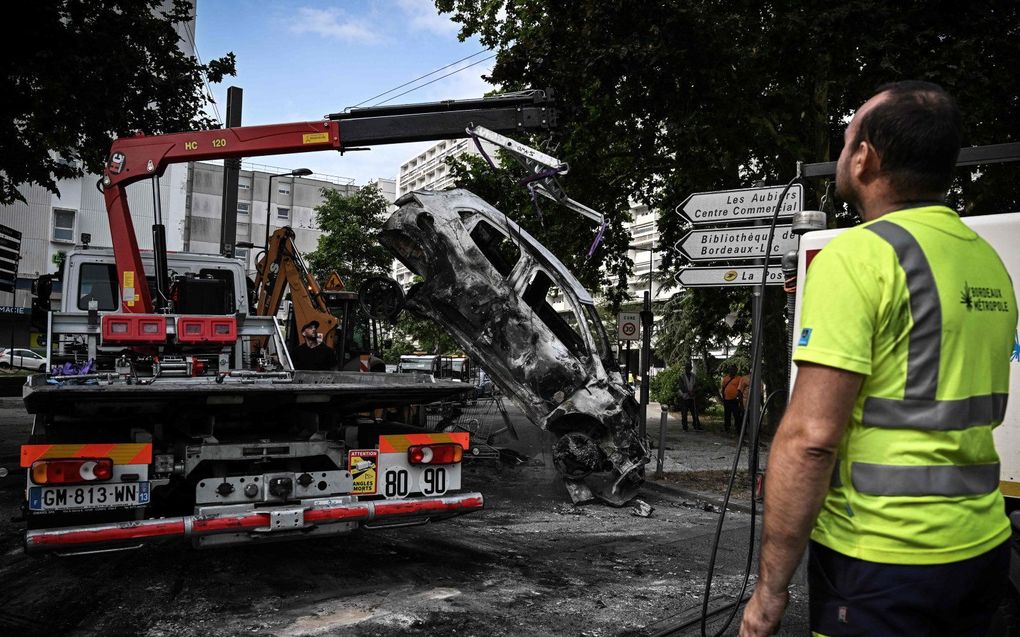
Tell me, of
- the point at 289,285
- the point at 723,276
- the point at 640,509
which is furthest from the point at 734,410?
the point at 723,276

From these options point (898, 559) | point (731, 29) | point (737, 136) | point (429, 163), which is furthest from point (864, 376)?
point (429, 163)

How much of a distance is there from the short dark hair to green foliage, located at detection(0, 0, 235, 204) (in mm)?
10641

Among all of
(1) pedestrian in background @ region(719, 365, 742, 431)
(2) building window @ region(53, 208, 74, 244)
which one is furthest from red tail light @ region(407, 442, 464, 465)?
(2) building window @ region(53, 208, 74, 244)

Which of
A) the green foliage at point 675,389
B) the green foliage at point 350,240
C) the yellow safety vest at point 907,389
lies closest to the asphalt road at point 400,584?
the yellow safety vest at point 907,389

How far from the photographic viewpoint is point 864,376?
1.57 meters

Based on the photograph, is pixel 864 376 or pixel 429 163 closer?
pixel 864 376

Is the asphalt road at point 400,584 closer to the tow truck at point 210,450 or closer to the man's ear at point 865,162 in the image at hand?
the tow truck at point 210,450

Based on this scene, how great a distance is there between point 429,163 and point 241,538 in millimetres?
105054

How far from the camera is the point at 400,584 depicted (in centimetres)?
523

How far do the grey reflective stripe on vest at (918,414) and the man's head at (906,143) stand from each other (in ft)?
1.47

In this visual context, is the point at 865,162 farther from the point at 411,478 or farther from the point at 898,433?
the point at 411,478

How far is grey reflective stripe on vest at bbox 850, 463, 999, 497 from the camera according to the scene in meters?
1.55

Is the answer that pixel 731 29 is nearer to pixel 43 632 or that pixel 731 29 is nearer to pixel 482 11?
pixel 482 11

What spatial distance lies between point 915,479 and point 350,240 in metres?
32.4
